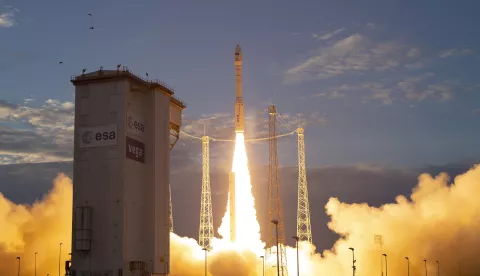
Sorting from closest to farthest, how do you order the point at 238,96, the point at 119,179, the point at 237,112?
the point at 119,179 → the point at 238,96 → the point at 237,112

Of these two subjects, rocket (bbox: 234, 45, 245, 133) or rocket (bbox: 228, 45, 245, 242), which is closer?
rocket (bbox: 234, 45, 245, 133)

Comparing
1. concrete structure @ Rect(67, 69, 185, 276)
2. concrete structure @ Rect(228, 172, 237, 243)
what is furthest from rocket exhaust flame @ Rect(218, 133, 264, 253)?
concrete structure @ Rect(67, 69, 185, 276)

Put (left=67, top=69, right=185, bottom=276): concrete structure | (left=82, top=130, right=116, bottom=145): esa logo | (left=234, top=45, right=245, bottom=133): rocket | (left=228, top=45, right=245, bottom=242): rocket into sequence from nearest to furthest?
(left=67, top=69, right=185, bottom=276): concrete structure, (left=82, top=130, right=116, bottom=145): esa logo, (left=234, top=45, right=245, bottom=133): rocket, (left=228, top=45, right=245, bottom=242): rocket

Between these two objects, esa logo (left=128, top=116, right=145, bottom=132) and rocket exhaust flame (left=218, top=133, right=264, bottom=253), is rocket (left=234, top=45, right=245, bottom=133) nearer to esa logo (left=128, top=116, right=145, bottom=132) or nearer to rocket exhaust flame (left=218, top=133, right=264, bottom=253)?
rocket exhaust flame (left=218, top=133, right=264, bottom=253)

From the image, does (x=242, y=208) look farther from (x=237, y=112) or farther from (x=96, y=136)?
(x=96, y=136)

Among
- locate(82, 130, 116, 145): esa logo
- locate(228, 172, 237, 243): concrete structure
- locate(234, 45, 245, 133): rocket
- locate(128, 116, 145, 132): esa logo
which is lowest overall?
locate(228, 172, 237, 243): concrete structure

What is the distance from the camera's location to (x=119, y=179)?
98938 mm

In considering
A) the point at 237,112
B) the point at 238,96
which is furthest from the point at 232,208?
the point at 238,96

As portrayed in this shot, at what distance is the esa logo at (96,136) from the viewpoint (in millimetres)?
100500

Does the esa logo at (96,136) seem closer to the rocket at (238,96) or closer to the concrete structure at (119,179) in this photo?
the concrete structure at (119,179)

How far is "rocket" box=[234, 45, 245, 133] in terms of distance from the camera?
143m

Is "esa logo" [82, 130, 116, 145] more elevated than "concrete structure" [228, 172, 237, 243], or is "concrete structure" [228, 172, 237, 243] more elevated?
"esa logo" [82, 130, 116, 145]

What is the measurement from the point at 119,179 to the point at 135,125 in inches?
351

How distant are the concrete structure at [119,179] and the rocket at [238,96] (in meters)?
37.0
